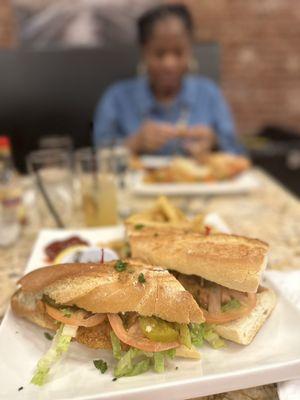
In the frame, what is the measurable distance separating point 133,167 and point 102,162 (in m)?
0.74

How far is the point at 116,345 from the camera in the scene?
92 cm

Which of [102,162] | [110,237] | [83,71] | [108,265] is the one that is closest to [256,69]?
[83,71]

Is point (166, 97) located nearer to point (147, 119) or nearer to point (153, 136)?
point (147, 119)

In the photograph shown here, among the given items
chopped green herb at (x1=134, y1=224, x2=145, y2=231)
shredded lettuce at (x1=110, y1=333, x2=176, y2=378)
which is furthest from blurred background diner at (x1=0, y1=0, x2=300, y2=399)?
shredded lettuce at (x1=110, y1=333, x2=176, y2=378)

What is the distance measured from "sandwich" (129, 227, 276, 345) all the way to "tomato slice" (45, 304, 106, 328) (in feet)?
0.74

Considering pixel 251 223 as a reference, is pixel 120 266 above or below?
above

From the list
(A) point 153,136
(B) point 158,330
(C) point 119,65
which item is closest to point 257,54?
(C) point 119,65

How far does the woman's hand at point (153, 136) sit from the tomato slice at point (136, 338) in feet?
6.67

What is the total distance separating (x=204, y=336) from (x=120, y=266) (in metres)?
0.26

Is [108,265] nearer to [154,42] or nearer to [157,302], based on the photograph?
[157,302]

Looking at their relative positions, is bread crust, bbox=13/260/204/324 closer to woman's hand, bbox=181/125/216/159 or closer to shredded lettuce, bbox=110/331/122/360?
shredded lettuce, bbox=110/331/122/360

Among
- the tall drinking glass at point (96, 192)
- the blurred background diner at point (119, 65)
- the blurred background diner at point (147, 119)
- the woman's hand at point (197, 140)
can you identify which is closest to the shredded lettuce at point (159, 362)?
the blurred background diner at point (147, 119)

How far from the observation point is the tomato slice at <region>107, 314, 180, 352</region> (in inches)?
34.8

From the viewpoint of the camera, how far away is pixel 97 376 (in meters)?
0.88
